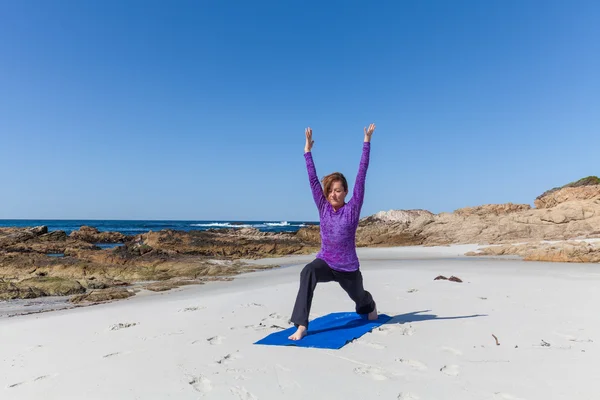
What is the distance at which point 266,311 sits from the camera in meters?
5.29

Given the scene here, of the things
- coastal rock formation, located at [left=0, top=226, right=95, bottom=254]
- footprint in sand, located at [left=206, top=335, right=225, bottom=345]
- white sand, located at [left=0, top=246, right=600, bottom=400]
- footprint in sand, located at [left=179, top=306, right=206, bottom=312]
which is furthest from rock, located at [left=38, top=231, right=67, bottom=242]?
footprint in sand, located at [left=206, top=335, right=225, bottom=345]

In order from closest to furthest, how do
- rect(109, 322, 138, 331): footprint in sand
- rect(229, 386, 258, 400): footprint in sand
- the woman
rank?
rect(229, 386, 258, 400): footprint in sand → the woman → rect(109, 322, 138, 331): footprint in sand

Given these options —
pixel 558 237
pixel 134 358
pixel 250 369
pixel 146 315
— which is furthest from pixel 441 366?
pixel 558 237

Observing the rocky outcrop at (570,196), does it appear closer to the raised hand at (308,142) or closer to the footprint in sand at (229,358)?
the raised hand at (308,142)

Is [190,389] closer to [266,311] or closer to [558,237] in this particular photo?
[266,311]

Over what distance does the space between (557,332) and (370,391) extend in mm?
2234

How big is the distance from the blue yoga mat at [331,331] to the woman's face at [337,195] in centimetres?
125

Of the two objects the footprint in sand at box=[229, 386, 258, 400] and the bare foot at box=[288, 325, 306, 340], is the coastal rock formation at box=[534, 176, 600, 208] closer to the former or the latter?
the bare foot at box=[288, 325, 306, 340]

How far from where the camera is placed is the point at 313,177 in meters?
4.43

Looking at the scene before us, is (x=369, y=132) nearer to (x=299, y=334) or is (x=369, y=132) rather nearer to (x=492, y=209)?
(x=299, y=334)

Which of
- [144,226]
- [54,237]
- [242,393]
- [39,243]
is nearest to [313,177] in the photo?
[242,393]

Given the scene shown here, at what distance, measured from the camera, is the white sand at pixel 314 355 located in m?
2.62

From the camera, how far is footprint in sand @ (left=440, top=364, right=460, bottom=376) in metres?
2.82

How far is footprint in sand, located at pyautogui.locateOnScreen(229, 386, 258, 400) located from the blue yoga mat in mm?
989
